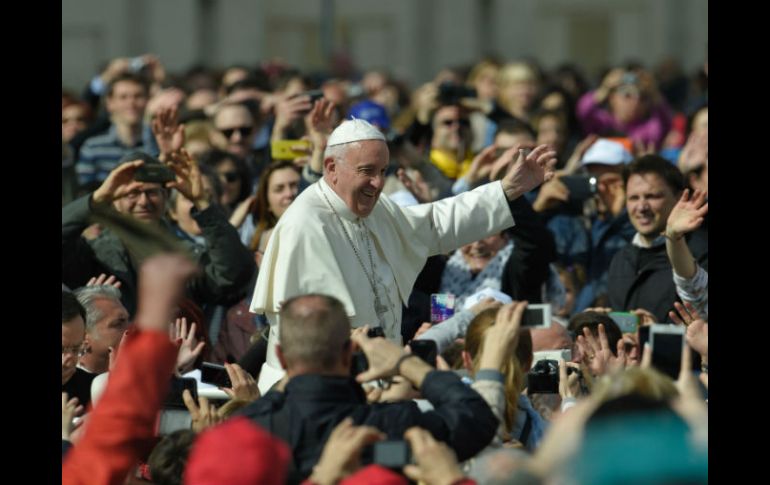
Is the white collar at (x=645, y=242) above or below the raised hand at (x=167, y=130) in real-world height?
below

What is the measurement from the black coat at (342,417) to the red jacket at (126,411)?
0.53 m

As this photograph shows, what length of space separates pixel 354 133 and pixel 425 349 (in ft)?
4.75

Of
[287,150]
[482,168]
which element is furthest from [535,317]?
[287,150]

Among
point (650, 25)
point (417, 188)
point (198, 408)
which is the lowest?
point (198, 408)

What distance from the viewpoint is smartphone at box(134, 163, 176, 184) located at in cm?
859

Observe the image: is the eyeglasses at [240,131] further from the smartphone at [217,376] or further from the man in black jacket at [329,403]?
the man in black jacket at [329,403]

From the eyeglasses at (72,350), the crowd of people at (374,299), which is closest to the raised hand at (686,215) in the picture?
the crowd of people at (374,299)

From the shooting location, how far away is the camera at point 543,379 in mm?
6344

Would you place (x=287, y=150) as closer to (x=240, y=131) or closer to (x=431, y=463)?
(x=240, y=131)

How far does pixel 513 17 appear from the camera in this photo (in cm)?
3147

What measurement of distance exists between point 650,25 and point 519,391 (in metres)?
26.2

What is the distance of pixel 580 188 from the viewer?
1054cm
